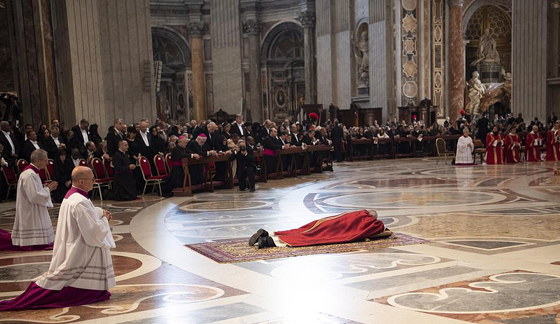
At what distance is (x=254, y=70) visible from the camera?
31766 millimetres

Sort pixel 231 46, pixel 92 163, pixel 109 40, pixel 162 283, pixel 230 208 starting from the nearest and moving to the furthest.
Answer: pixel 162 283
pixel 230 208
pixel 92 163
pixel 109 40
pixel 231 46

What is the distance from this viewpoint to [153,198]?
12156mm

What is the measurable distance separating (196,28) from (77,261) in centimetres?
2803

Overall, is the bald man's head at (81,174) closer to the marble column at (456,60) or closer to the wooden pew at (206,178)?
the wooden pew at (206,178)

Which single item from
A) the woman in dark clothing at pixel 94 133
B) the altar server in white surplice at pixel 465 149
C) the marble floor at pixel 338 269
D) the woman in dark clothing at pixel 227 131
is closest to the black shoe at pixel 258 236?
the marble floor at pixel 338 269

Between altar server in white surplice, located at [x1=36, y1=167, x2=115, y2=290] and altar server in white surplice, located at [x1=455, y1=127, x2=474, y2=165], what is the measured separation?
13.8 metres

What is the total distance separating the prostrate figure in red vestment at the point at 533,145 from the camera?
17594 mm

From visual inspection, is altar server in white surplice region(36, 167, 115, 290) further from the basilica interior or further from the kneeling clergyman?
the basilica interior

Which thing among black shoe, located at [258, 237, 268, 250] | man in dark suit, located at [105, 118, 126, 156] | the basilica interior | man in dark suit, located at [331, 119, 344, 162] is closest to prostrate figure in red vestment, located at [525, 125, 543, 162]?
the basilica interior

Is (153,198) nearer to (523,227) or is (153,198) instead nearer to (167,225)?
(167,225)

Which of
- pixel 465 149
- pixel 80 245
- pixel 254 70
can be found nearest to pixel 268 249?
pixel 80 245

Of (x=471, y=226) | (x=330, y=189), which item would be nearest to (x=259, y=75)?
(x=330, y=189)

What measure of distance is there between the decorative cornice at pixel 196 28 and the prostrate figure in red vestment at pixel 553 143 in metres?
19.6

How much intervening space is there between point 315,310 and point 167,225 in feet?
15.0
